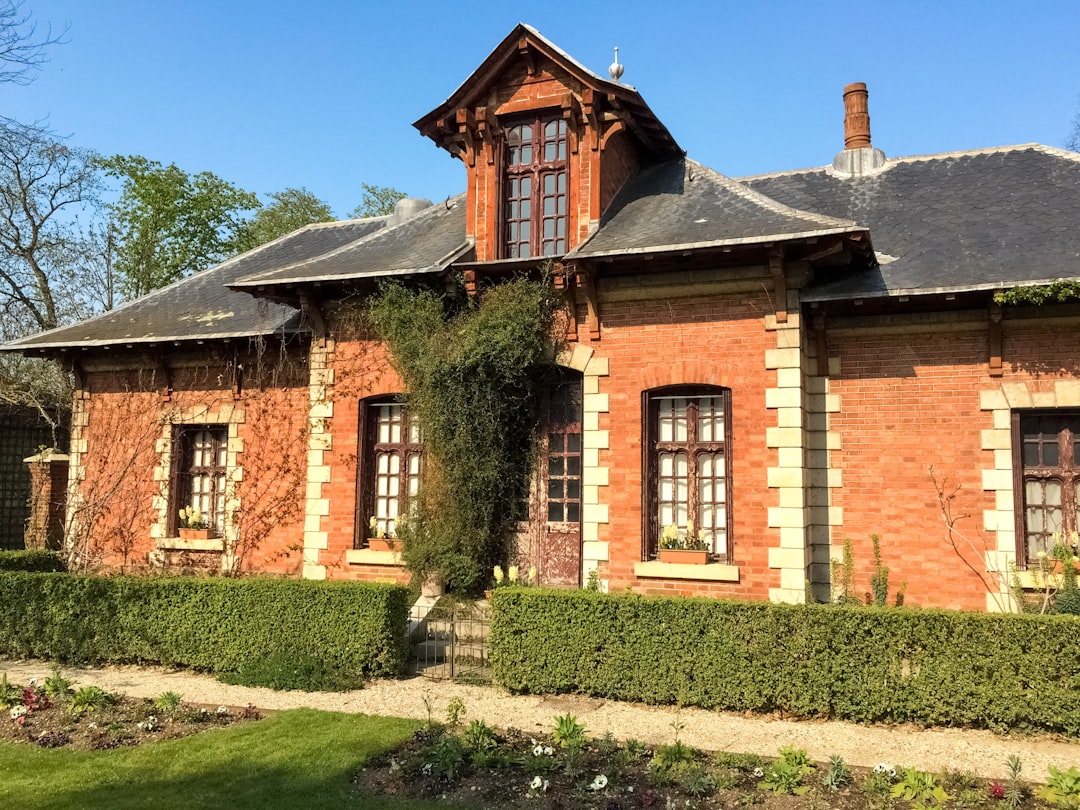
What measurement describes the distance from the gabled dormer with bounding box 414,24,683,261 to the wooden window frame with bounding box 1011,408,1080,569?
19.0ft

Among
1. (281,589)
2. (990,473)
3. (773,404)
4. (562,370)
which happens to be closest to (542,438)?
(562,370)

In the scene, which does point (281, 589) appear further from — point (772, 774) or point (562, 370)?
point (772, 774)

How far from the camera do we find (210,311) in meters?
13.4

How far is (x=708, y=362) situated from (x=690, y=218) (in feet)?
6.38

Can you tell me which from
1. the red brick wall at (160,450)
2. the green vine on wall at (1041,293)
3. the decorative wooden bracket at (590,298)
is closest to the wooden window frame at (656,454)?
the decorative wooden bracket at (590,298)

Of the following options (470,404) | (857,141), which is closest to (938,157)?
(857,141)

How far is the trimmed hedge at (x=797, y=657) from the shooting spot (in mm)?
6543

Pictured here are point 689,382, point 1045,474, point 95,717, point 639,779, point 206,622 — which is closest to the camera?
point 639,779

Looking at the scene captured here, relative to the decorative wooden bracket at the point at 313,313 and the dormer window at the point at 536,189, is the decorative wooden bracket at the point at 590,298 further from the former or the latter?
the decorative wooden bracket at the point at 313,313

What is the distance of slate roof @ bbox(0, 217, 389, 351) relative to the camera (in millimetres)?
12461

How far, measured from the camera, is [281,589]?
28.2ft

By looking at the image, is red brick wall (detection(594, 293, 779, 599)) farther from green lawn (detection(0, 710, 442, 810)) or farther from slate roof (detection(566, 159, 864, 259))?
green lawn (detection(0, 710, 442, 810))

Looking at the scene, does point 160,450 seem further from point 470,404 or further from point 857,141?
point 857,141

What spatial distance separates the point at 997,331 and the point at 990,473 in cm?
165
